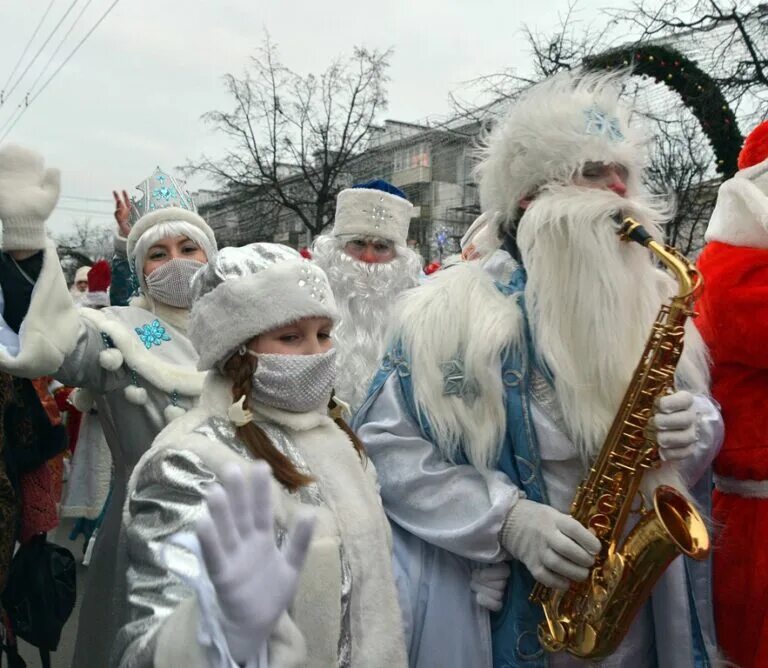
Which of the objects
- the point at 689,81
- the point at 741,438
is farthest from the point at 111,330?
the point at 689,81

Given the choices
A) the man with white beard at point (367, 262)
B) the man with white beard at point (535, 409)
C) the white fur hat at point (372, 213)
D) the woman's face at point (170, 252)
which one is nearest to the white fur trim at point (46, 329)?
the woman's face at point (170, 252)

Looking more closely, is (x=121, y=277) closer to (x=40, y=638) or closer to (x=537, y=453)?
(x=40, y=638)

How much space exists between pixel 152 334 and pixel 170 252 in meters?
0.48

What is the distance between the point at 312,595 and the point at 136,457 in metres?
1.86

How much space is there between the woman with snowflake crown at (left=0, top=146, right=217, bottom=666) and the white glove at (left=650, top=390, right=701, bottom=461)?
5.25ft

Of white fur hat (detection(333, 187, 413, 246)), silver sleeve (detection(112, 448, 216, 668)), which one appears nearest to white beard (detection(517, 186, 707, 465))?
silver sleeve (detection(112, 448, 216, 668))

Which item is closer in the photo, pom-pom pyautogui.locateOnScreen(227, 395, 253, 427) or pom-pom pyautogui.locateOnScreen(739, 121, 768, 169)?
pom-pom pyautogui.locateOnScreen(227, 395, 253, 427)

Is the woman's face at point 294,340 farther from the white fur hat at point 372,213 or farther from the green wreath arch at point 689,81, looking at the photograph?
the white fur hat at point 372,213

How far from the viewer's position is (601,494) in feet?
8.02

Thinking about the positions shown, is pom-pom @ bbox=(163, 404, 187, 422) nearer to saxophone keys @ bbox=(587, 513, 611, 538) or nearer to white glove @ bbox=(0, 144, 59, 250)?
white glove @ bbox=(0, 144, 59, 250)

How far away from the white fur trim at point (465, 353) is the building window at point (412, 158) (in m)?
28.8

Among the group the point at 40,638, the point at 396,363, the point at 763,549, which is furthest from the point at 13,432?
the point at 763,549

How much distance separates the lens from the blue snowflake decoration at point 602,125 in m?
2.61

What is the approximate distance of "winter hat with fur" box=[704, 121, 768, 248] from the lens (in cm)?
280
